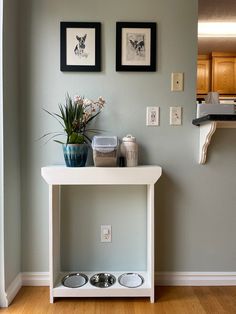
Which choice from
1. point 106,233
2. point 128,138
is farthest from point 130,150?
point 106,233

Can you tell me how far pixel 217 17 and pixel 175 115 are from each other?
733mm

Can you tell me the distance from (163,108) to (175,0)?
0.72 meters

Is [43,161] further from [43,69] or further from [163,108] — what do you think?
[163,108]

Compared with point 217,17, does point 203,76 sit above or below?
below

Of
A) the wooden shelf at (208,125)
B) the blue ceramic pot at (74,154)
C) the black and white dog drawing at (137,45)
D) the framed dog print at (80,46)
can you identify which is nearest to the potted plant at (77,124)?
the blue ceramic pot at (74,154)

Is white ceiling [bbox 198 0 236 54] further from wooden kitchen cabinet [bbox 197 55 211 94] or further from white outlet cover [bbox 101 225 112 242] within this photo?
white outlet cover [bbox 101 225 112 242]

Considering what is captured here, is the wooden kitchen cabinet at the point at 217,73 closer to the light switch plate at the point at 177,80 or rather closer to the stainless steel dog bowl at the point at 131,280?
the light switch plate at the point at 177,80

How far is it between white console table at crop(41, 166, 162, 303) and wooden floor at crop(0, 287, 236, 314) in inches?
2.1

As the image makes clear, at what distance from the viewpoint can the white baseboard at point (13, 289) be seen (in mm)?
1697

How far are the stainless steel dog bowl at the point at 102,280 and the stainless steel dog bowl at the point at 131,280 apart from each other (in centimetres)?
5

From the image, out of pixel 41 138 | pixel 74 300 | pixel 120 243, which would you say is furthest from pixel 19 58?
pixel 74 300

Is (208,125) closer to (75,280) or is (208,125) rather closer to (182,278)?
(182,278)

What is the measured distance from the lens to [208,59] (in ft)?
6.17

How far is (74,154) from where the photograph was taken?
1699 millimetres
